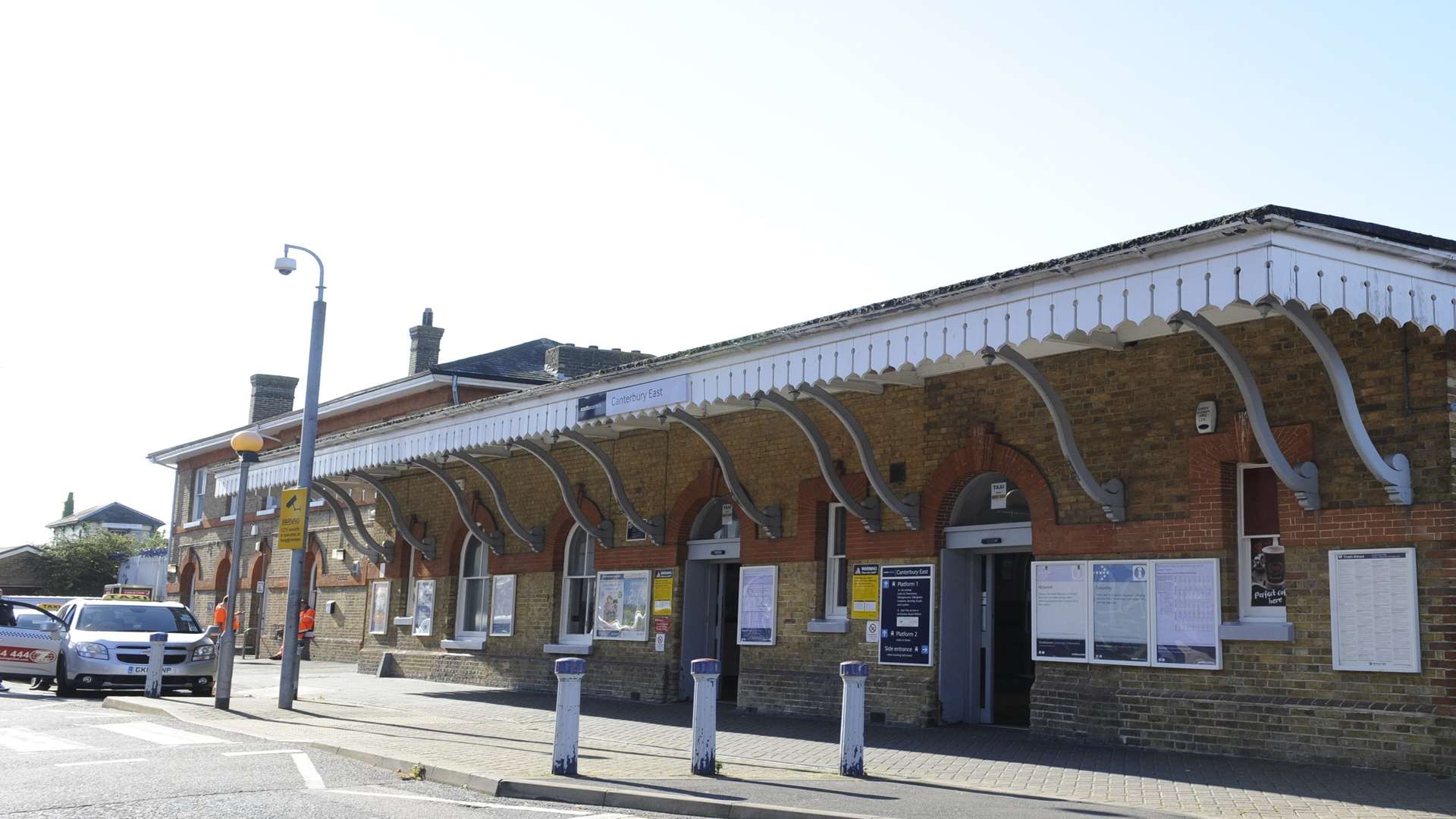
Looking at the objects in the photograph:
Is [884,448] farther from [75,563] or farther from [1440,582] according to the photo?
[75,563]

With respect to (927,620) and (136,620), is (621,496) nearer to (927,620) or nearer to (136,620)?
(927,620)

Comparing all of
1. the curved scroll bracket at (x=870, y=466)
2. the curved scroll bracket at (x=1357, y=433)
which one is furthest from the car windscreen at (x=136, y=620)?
the curved scroll bracket at (x=1357, y=433)

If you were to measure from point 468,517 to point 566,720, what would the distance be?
497 inches

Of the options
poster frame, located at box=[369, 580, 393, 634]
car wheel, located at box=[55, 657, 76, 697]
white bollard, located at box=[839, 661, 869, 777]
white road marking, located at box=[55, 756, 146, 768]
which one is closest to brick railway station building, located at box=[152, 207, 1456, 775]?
poster frame, located at box=[369, 580, 393, 634]

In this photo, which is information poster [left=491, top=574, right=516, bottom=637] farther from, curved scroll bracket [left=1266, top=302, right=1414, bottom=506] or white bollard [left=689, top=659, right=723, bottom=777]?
curved scroll bracket [left=1266, top=302, right=1414, bottom=506]

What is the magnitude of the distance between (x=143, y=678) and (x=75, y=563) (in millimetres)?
43902

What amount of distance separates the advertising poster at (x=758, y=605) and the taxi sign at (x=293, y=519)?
5.65m

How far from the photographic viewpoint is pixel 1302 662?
11516 mm

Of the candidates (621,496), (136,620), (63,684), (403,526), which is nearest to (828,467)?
(621,496)

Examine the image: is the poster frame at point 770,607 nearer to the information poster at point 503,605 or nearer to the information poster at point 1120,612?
the information poster at point 1120,612

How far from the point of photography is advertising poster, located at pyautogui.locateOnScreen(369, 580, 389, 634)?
2545 centimetres

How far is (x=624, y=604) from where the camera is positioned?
19.5 metres

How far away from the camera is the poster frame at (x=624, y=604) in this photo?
19028 millimetres

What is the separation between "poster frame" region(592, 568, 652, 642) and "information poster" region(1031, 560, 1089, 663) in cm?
681
